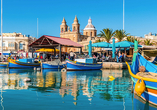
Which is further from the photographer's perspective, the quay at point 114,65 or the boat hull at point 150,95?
the quay at point 114,65

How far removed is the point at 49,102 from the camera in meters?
9.61

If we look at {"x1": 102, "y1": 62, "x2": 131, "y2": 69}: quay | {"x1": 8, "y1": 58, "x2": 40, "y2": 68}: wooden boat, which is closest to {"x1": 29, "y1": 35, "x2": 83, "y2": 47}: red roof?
{"x1": 8, "y1": 58, "x2": 40, "y2": 68}: wooden boat

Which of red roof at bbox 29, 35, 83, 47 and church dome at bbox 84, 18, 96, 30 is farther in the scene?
church dome at bbox 84, 18, 96, 30

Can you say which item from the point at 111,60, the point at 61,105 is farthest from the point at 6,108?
the point at 111,60

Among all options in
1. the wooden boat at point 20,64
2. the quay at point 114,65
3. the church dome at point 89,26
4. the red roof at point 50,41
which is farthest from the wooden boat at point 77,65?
the church dome at point 89,26

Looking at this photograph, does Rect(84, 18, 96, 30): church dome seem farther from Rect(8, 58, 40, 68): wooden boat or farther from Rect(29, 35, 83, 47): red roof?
Rect(8, 58, 40, 68): wooden boat

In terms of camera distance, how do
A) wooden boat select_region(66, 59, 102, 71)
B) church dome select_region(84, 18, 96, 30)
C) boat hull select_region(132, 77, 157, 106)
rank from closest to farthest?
1. boat hull select_region(132, 77, 157, 106)
2. wooden boat select_region(66, 59, 102, 71)
3. church dome select_region(84, 18, 96, 30)

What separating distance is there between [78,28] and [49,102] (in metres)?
75.8

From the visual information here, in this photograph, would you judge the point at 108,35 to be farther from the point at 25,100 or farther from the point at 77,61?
the point at 25,100

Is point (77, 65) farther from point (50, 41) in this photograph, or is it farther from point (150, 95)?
point (150, 95)

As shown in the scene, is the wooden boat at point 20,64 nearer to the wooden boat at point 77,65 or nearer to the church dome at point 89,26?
the wooden boat at point 77,65

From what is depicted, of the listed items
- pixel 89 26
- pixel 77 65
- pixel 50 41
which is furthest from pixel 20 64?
pixel 89 26

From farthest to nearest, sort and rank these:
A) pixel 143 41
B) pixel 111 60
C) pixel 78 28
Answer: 1. pixel 78 28
2. pixel 143 41
3. pixel 111 60

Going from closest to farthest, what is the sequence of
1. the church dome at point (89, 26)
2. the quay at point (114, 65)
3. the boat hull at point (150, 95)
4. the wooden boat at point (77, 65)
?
the boat hull at point (150, 95) < the wooden boat at point (77, 65) < the quay at point (114, 65) < the church dome at point (89, 26)
